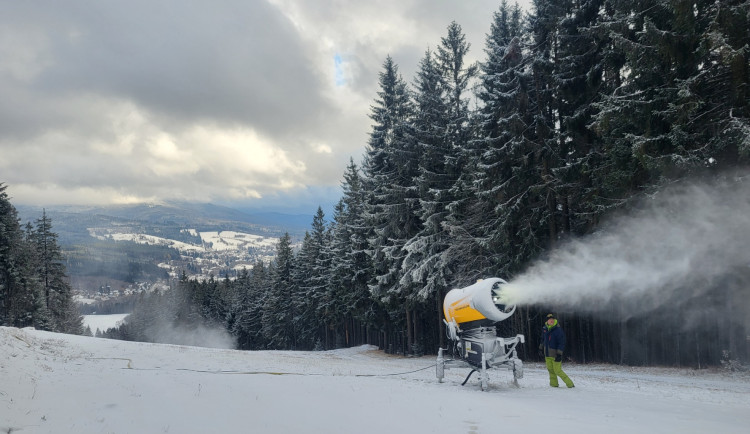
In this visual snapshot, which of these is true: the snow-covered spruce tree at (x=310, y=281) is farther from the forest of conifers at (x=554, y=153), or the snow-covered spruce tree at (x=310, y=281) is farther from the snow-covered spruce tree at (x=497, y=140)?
the snow-covered spruce tree at (x=497, y=140)

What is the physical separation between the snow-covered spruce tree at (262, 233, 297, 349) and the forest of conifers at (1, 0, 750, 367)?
25859 mm

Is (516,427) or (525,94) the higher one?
(525,94)

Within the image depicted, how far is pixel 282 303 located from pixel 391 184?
41.7 metres

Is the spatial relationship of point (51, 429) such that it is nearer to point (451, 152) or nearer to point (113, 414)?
point (113, 414)

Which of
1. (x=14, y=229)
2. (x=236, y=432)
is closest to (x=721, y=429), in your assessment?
(x=236, y=432)

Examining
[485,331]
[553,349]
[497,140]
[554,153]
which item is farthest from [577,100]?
[485,331]

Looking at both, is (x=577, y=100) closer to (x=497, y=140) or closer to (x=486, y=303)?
(x=497, y=140)

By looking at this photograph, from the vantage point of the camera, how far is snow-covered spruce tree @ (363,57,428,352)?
31734 millimetres

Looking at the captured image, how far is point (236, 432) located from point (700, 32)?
1751cm

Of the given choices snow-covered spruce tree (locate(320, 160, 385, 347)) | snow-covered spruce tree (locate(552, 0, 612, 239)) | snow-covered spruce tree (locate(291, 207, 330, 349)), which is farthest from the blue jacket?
snow-covered spruce tree (locate(291, 207, 330, 349))

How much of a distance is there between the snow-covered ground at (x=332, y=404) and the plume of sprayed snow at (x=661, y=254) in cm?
352

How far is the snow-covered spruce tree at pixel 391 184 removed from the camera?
104ft

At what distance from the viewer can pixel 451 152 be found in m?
29.3

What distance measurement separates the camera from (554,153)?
70.2 feet
